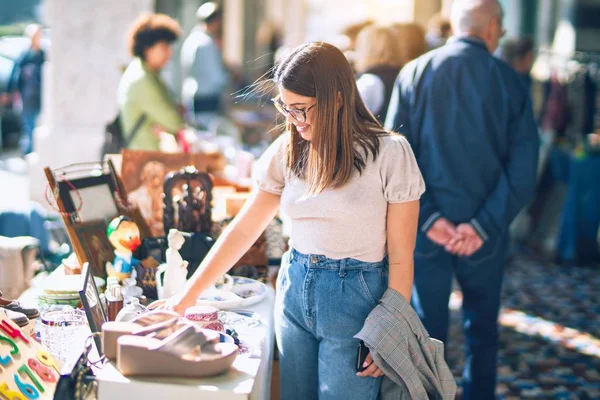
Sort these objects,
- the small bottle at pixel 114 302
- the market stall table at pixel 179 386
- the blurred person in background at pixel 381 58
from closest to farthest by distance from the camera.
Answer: the market stall table at pixel 179 386
the small bottle at pixel 114 302
the blurred person in background at pixel 381 58

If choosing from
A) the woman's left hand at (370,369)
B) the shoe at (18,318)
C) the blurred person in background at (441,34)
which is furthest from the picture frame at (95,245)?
the blurred person in background at (441,34)

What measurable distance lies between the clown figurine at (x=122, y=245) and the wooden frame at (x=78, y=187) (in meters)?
0.10

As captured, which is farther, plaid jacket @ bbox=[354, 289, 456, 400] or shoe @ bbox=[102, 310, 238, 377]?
plaid jacket @ bbox=[354, 289, 456, 400]

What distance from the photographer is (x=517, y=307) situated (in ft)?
17.7

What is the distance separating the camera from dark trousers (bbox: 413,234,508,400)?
319 cm

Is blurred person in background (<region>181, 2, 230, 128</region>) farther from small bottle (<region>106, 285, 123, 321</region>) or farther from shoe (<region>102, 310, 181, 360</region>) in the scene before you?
shoe (<region>102, 310, 181, 360</region>)

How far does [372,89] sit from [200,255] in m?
1.59

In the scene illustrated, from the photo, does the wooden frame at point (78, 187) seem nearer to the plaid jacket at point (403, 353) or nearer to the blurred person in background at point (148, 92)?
the plaid jacket at point (403, 353)

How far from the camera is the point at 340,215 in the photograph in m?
2.15

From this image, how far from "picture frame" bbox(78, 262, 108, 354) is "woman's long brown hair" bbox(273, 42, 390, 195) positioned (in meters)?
0.67

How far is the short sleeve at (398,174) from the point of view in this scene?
214cm

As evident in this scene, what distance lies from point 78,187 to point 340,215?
44.9 inches

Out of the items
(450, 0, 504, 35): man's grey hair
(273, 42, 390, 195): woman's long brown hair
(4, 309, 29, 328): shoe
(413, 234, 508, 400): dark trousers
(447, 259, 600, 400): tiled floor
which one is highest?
(450, 0, 504, 35): man's grey hair

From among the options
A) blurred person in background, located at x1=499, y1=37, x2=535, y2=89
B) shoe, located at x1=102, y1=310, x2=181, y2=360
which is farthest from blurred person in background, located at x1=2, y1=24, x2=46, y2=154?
shoe, located at x1=102, y1=310, x2=181, y2=360
